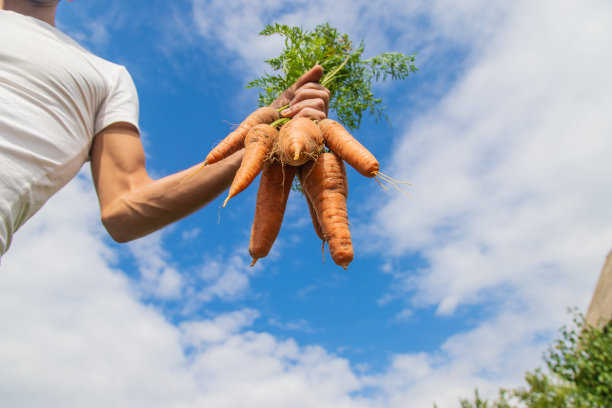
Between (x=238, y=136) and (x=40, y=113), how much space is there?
96 cm

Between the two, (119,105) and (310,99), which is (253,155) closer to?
(310,99)

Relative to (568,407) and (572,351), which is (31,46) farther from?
(572,351)

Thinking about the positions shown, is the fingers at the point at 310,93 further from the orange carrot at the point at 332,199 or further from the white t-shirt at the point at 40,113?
the white t-shirt at the point at 40,113

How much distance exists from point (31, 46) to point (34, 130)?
1.73 ft

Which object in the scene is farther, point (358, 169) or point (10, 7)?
point (10, 7)


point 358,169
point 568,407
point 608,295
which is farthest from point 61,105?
point 608,295

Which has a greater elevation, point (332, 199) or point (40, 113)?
point (40, 113)

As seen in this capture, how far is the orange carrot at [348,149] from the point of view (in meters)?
2.04

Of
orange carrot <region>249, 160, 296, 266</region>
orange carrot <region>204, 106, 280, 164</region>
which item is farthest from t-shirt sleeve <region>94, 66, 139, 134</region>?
orange carrot <region>249, 160, 296, 266</region>

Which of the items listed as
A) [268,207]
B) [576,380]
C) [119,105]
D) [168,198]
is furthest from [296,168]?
[576,380]

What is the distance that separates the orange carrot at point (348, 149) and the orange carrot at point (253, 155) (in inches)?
11.7

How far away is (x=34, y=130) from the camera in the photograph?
5.96ft

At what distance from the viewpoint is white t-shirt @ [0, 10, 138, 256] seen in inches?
68.1

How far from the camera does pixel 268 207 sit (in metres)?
2.13
